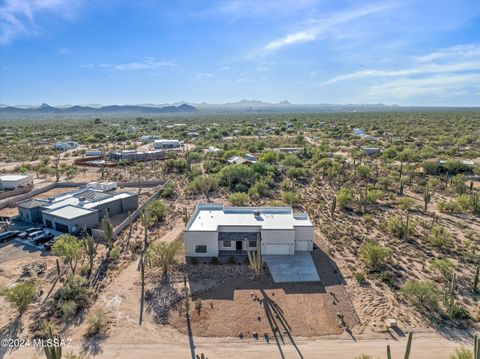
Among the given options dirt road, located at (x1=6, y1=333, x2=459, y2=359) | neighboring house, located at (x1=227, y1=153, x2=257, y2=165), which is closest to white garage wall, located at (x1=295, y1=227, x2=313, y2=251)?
dirt road, located at (x1=6, y1=333, x2=459, y2=359)

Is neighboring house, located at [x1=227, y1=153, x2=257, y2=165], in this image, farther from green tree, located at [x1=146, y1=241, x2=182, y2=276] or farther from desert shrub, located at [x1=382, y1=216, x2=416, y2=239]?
green tree, located at [x1=146, y1=241, x2=182, y2=276]

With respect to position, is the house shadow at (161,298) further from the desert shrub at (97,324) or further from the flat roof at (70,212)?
the flat roof at (70,212)

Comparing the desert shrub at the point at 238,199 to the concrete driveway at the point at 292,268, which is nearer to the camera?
the concrete driveway at the point at 292,268

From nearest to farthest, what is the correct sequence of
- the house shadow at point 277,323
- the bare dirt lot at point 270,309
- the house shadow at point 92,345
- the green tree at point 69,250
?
the house shadow at point 92,345 < the house shadow at point 277,323 < the bare dirt lot at point 270,309 < the green tree at point 69,250

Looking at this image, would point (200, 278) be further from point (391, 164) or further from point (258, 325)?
point (391, 164)

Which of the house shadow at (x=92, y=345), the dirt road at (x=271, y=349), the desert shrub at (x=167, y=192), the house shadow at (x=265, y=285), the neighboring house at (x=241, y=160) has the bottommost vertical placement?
the dirt road at (x=271, y=349)

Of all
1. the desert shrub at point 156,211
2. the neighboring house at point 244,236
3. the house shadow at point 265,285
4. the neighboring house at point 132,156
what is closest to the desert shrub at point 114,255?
the neighboring house at point 244,236

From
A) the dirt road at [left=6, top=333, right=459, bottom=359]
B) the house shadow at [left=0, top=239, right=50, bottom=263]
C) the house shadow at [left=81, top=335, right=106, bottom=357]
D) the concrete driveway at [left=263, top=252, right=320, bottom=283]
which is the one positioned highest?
the house shadow at [left=0, top=239, right=50, bottom=263]
